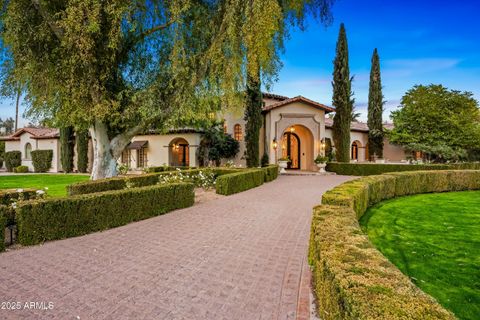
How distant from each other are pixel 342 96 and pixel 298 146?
601 centimetres

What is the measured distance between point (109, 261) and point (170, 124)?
25.5ft

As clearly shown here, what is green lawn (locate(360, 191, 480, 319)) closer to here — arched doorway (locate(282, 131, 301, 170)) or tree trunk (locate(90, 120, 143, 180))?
tree trunk (locate(90, 120, 143, 180))

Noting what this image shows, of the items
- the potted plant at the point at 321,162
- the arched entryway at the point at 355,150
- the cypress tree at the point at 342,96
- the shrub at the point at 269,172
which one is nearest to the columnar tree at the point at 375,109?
the arched entryway at the point at 355,150

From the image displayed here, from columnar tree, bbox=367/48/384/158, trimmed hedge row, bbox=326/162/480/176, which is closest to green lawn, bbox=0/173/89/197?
trimmed hedge row, bbox=326/162/480/176

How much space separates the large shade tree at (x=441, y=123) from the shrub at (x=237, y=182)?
17720mm

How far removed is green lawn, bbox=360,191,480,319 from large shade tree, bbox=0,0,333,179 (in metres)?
6.79

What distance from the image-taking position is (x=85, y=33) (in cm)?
905

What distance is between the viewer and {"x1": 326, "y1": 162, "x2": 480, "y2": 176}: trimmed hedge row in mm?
19109

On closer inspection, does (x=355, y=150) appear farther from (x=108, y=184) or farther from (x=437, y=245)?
(x=108, y=184)

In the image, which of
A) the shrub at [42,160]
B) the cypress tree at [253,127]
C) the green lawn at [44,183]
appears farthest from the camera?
the shrub at [42,160]

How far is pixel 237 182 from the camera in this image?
12.3 metres

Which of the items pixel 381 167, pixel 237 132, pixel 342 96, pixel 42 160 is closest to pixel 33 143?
pixel 42 160

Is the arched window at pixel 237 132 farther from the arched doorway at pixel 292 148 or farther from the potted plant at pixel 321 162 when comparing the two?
the potted plant at pixel 321 162

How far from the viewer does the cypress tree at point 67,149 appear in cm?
2616
